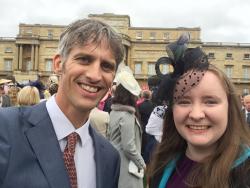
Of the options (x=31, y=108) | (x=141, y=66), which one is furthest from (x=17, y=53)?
(x=31, y=108)

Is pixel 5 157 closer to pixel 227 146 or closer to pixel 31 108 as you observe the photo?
pixel 31 108

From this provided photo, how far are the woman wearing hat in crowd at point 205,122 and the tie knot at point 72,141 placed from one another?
592 millimetres

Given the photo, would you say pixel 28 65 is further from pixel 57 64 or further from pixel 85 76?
pixel 85 76

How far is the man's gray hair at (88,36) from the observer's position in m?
2.42

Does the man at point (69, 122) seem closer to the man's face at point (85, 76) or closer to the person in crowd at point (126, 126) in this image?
the man's face at point (85, 76)

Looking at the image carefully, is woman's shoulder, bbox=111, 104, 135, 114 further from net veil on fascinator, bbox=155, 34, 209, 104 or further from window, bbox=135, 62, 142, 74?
window, bbox=135, 62, 142, 74

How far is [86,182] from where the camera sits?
8.02 feet

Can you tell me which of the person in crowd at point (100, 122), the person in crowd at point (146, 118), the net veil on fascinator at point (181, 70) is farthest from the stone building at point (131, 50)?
the net veil on fascinator at point (181, 70)

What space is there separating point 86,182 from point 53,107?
1.49 ft

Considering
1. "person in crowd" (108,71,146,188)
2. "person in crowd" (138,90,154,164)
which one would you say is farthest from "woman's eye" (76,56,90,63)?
"person in crowd" (138,90,154,164)

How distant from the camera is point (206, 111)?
8.00 feet

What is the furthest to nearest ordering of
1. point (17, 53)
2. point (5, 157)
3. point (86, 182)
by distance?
point (17, 53) → point (86, 182) → point (5, 157)

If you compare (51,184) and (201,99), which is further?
(201,99)

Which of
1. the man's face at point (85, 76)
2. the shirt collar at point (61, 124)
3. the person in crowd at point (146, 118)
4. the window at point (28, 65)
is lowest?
the person in crowd at point (146, 118)
